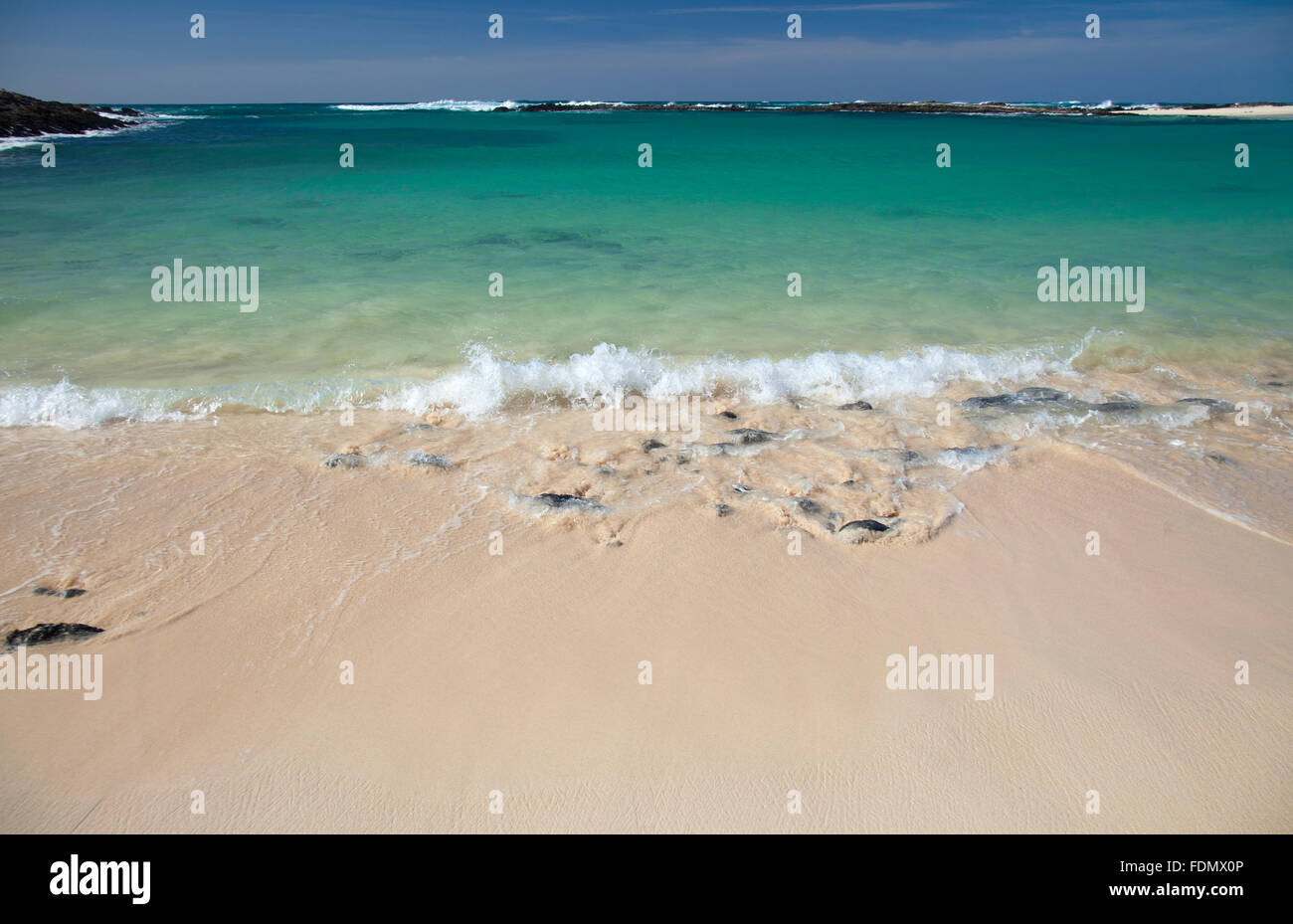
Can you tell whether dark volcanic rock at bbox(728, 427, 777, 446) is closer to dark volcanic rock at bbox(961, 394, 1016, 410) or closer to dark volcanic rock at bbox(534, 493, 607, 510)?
dark volcanic rock at bbox(534, 493, 607, 510)

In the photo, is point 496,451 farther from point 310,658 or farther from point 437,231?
point 437,231

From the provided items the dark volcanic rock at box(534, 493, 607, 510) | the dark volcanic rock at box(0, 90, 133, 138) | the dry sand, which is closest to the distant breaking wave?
the dry sand

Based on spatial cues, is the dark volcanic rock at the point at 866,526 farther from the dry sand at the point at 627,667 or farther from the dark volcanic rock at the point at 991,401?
the dark volcanic rock at the point at 991,401

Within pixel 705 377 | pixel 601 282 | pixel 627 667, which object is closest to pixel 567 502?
pixel 627 667

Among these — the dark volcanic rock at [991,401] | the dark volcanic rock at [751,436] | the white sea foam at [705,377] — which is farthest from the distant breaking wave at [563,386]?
the dark volcanic rock at [751,436]

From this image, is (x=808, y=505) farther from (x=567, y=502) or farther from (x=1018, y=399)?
(x=1018, y=399)

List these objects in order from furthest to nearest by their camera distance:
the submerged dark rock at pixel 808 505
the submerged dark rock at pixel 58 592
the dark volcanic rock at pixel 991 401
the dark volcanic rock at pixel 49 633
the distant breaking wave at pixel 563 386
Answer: the dark volcanic rock at pixel 991 401 → the distant breaking wave at pixel 563 386 → the submerged dark rock at pixel 808 505 → the submerged dark rock at pixel 58 592 → the dark volcanic rock at pixel 49 633

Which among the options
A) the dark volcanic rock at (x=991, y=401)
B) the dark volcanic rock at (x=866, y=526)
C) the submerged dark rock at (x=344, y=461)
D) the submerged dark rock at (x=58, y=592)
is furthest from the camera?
the dark volcanic rock at (x=991, y=401)
